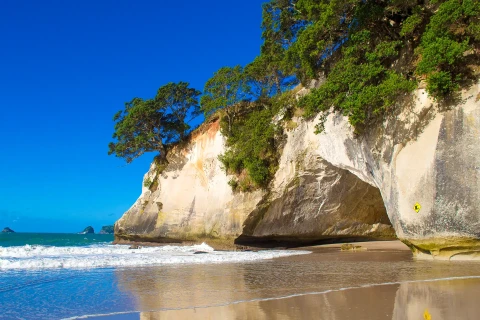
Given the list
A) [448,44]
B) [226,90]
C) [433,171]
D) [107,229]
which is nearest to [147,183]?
[226,90]

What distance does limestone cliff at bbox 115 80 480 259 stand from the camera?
10156 mm

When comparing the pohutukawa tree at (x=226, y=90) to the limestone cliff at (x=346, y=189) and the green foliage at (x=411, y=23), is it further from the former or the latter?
the green foliage at (x=411, y=23)

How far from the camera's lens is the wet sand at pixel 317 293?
527 cm

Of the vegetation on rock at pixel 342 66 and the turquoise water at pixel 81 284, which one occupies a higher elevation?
the vegetation on rock at pixel 342 66

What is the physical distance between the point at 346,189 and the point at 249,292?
36.5 ft

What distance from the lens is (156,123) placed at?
1036 inches

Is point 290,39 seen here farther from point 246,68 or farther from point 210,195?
point 210,195

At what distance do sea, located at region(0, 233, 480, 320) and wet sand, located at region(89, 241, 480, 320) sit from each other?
0.05 feet

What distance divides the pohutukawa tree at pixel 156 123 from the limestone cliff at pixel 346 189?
1422 millimetres

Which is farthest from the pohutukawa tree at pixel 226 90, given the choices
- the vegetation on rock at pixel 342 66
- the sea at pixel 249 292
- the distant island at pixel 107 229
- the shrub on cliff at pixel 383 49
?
the distant island at pixel 107 229

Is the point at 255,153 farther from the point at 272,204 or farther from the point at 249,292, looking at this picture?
the point at 249,292

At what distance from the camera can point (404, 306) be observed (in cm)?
548

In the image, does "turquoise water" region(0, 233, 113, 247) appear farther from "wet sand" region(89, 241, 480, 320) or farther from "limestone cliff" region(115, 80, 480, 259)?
"wet sand" region(89, 241, 480, 320)

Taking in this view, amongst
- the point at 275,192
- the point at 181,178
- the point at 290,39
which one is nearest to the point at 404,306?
the point at 275,192
